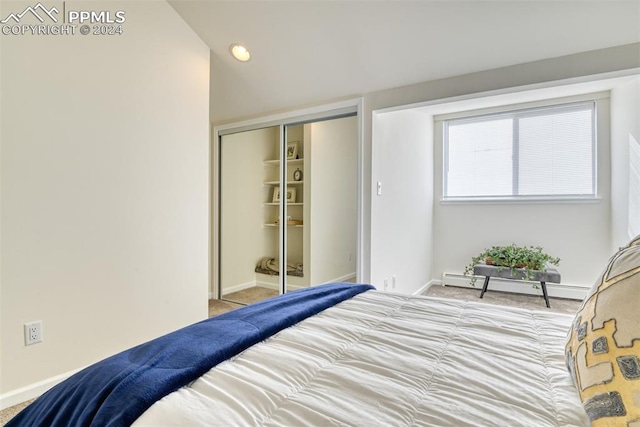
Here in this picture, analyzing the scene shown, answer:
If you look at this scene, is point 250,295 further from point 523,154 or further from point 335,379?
point 523,154

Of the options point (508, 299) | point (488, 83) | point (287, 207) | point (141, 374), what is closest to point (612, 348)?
point (141, 374)

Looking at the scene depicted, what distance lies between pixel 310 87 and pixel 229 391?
2.55m

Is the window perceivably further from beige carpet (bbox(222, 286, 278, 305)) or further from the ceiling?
beige carpet (bbox(222, 286, 278, 305))

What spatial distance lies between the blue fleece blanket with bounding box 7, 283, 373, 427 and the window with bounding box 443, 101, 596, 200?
3793 mm

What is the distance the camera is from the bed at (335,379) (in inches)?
26.9

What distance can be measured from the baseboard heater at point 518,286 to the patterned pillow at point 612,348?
3453 mm

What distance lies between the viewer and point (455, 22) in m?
2.06

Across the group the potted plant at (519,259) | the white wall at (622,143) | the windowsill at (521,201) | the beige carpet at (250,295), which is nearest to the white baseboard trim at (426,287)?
the potted plant at (519,259)

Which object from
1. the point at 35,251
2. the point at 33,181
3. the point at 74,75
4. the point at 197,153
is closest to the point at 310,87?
the point at 197,153

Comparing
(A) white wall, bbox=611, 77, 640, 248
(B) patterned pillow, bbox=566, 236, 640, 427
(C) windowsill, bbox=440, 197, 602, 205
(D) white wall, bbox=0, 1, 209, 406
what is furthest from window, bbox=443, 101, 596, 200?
(B) patterned pillow, bbox=566, 236, 640, 427

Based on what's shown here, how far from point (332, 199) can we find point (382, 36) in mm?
1567

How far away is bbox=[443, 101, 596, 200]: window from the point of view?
367 centimetres

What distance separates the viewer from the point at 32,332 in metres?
1.75

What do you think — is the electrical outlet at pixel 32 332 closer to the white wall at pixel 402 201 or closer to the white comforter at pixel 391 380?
the white comforter at pixel 391 380
